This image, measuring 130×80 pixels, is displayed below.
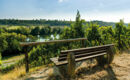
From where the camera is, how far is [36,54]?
225 inches

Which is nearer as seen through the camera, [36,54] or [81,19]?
[36,54]

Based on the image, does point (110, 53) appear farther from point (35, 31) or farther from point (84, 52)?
point (35, 31)

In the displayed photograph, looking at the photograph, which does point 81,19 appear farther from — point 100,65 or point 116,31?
point 100,65

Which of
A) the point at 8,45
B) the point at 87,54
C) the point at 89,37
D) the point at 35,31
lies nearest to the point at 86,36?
the point at 89,37

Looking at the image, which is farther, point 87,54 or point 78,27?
point 78,27

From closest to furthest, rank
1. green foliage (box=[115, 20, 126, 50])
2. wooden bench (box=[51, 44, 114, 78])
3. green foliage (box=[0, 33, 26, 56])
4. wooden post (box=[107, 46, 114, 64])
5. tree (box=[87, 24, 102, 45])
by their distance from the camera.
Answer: wooden bench (box=[51, 44, 114, 78]), wooden post (box=[107, 46, 114, 64]), tree (box=[87, 24, 102, 45]), green foliage (box=[115, 20, 126, 50]), green foliage (box=[0, 33, 26, 56])

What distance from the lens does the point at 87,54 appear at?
279 centimetres

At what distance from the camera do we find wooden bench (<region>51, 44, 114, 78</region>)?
8.07ft

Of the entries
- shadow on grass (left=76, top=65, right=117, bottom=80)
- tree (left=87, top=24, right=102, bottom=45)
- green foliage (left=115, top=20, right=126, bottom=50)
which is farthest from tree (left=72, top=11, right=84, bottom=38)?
shadow on grass (left=76, top=65, right=117, bottom=80)

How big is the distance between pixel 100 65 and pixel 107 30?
4.28 meters

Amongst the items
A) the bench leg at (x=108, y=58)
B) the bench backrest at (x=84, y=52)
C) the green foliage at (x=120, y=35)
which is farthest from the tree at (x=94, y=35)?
the bench backrest at (x=84, y=52)

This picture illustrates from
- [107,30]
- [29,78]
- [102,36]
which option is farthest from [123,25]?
[29,78]

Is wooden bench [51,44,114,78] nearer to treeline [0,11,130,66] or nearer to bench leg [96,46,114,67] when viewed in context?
bench leg [96,46,114,67]

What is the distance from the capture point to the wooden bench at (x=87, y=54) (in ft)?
8.07
